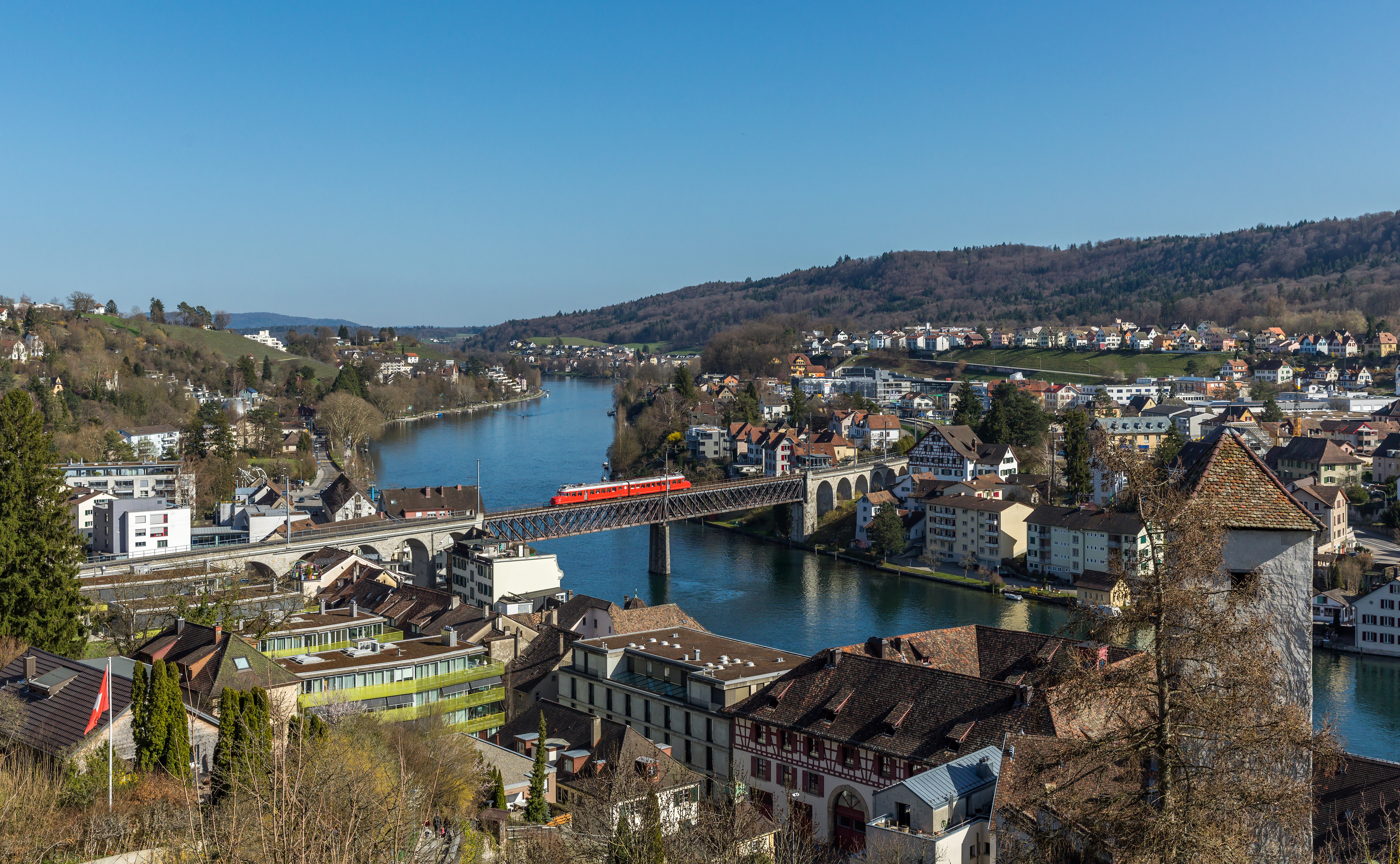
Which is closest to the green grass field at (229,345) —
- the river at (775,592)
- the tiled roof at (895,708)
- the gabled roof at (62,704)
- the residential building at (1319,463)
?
the river at (775,592)

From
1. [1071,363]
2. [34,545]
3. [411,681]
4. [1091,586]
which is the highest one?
[1071,363]

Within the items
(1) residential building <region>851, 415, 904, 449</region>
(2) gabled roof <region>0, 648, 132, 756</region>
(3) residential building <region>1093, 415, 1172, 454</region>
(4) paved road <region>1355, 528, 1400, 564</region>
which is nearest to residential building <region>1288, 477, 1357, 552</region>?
(4) paved road <region>1355, 528, 1400, 564</region>

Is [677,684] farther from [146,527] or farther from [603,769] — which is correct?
[146,527]

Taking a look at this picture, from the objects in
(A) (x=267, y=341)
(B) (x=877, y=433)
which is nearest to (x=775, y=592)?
(B) (x=877, y=433)

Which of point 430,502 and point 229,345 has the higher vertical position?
point 229,345

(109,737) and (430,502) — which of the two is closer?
(109,737)

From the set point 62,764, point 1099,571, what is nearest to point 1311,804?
point 62,764

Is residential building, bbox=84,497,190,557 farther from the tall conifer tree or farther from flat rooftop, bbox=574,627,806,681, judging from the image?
flat rooftop, bbox=574,627,806,681
